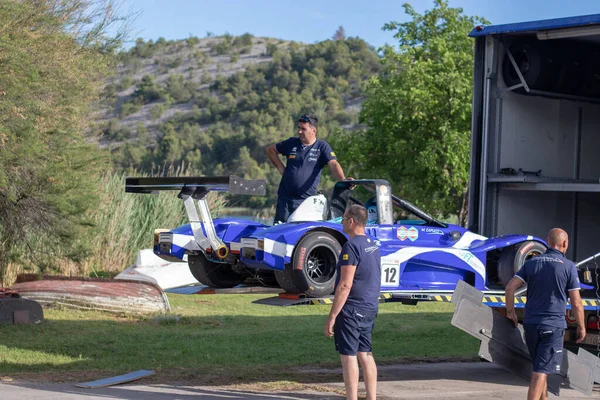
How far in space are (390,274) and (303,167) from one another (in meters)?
1.45

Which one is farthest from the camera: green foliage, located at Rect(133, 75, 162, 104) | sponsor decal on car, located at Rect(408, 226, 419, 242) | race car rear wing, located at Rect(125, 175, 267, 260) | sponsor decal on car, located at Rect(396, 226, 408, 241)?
green foliage, located at Rect(133, 75, 162, 104)

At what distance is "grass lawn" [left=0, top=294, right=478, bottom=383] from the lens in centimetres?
993

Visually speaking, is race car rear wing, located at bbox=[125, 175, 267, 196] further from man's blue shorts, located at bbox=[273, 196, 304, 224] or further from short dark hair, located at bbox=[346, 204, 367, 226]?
short dark hair, located at bbox=[346, 204, 367, 226]

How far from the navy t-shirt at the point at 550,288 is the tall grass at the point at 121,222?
421 inches

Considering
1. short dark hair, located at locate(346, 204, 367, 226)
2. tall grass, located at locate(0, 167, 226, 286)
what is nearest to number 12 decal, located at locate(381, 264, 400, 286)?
short dark hair, located at locate(346, 204, 367, 226)

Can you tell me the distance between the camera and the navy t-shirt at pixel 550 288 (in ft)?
24.7

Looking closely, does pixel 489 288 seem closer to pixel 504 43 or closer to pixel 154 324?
pixel 504 43

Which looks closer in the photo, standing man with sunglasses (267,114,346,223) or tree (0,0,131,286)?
standing man with sunglasses (267,114,346,223)

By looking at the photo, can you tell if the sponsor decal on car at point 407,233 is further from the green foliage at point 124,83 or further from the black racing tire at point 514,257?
the green foliage at point 124,83

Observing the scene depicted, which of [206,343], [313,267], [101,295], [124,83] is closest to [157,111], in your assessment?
[124,83]

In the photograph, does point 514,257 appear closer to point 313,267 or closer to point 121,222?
point 313,267

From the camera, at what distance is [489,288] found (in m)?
9.11

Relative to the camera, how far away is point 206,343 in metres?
11.8

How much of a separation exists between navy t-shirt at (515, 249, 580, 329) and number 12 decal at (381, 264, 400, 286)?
125 cm
